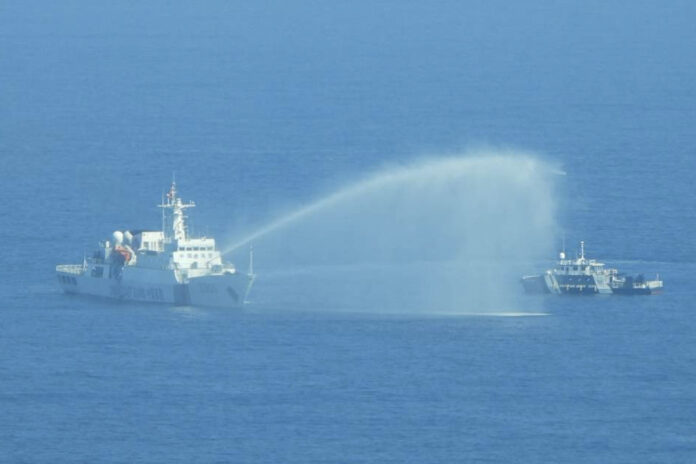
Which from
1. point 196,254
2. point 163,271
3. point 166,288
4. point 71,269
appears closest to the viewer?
point 166,288

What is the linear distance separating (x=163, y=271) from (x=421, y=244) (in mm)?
18135

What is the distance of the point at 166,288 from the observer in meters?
150

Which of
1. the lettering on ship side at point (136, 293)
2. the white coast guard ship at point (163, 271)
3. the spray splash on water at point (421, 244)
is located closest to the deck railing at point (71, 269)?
the white coast guard ship at point (163, 271)

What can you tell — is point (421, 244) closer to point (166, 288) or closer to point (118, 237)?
point (118, 237)

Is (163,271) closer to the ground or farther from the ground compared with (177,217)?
closer to the ground

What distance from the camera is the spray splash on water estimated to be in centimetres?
14775

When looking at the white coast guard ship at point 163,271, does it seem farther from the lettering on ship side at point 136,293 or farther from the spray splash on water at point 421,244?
the spray splash on water at point 421,244

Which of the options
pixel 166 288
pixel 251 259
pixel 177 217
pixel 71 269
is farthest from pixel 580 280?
pixel 71 269

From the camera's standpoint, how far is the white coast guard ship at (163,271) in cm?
14725

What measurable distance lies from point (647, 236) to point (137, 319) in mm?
37050

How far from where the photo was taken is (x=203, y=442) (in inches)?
4409

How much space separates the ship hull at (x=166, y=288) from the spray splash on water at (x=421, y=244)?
287 centimetres

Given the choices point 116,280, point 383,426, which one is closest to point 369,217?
point 116,280

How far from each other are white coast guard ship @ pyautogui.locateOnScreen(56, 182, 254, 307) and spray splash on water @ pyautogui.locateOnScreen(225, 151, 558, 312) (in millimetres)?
3089
